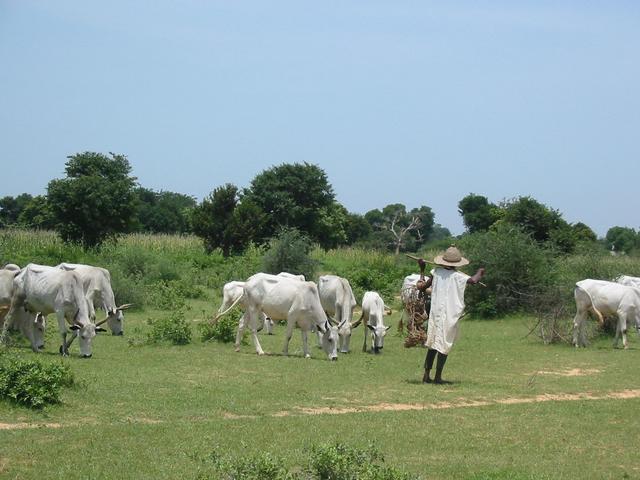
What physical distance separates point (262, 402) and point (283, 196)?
152 ft

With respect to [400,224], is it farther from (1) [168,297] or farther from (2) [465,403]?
(2) [465,403]

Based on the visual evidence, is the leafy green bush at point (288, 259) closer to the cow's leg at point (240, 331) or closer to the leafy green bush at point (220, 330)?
the leafy green bush at point (220, 330)

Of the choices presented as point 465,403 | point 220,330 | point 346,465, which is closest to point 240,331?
point 220,330

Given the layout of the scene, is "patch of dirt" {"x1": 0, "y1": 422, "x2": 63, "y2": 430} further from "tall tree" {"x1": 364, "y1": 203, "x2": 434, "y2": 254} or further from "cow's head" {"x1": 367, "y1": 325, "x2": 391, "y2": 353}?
"tall tree" {"x1": 364, "y1": 203, "x2": 434, "y2": 254}

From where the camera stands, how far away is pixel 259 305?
20.8 metres

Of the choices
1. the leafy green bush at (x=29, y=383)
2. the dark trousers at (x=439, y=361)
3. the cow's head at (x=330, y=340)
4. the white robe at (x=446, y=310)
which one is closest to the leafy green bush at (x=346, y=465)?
the leafy green bush at (x=29, y=383)

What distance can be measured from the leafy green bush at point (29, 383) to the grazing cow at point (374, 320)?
10288mm

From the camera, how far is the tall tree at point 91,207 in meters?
43.8

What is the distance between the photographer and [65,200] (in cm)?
4397

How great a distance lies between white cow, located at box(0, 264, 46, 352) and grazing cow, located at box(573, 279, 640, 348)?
13.3 meters

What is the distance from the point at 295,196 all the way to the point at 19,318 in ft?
138

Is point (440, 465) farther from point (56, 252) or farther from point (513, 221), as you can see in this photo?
point (513, 221)

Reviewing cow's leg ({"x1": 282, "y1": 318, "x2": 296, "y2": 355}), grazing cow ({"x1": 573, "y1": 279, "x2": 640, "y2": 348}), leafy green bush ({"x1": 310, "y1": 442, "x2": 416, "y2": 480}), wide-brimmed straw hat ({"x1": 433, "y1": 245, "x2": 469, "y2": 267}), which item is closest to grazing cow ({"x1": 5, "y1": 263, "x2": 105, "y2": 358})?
cow's leg ({"x1": 282, "y1": 318, "x2": 296, "y2": 355})

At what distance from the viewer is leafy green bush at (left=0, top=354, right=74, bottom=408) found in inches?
469
